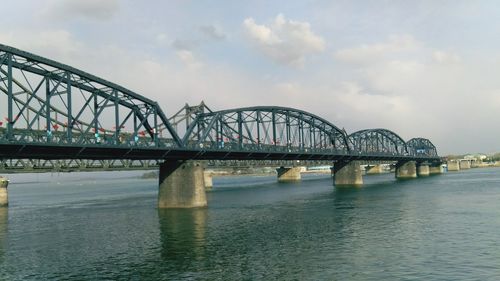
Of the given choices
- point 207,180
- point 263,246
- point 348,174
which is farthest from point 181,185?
point 207,180

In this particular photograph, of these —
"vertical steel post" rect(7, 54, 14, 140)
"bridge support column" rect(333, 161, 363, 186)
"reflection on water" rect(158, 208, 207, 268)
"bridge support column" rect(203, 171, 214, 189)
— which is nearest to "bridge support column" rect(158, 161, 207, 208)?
"reflection on water" rect(158, 208, 207, 268)

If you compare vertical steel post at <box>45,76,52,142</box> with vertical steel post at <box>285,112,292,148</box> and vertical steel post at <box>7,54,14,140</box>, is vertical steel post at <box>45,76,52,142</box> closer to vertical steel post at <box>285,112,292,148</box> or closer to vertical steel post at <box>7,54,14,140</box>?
vertical steel post at <box>7,54,14,140</box>

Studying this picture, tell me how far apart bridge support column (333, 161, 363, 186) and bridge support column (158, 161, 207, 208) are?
250 ft

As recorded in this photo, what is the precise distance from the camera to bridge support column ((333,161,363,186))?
5556 inches

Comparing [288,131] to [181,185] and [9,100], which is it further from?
[9,100]

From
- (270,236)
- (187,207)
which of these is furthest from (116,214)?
(270,236)

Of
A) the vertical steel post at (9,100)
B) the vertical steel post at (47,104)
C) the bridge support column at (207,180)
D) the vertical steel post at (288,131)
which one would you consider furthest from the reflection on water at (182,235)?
the bridge support column at (207,180)

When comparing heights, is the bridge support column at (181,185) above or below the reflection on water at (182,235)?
above

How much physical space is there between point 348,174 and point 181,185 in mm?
80329

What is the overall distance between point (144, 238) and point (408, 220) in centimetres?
2889

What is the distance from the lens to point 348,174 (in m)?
143

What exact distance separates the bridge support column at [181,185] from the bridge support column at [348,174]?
7613 centimetres

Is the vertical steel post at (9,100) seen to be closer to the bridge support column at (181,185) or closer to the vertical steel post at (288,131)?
the bridge support column at (181,185)

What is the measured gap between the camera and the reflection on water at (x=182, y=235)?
120ft
